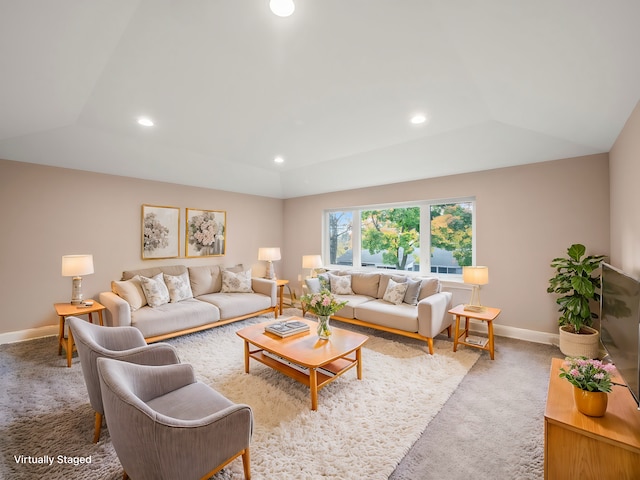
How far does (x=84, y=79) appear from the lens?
2281mm

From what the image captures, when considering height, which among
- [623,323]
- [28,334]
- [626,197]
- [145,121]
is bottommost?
[28,334]

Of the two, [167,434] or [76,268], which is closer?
[167,434]

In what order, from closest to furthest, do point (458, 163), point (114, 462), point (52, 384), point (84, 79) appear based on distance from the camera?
1. point (114, 462)
2. point (84, 79)
3. point (52, 384)
4. point (458, 163)

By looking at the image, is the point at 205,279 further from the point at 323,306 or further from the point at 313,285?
the point at 323,306

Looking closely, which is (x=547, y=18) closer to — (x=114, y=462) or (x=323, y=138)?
(x=323, y=138)

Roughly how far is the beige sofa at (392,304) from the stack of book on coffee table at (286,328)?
1117mm

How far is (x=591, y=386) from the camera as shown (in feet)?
4.80

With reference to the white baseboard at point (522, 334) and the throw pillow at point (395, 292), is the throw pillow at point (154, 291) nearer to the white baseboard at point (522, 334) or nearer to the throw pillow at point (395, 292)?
the throw pillow at point (395, 292)

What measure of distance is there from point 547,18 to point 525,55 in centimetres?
32

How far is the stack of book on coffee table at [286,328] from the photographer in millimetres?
2932

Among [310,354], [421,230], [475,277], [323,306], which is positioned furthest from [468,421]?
[421,230]

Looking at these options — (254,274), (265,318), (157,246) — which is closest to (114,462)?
(265,318)

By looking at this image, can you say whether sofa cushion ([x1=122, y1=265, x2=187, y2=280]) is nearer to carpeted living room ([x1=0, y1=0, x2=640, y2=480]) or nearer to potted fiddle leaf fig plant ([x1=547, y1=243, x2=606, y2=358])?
carpeted living room ([x1=0, y1=0, x2=640, y2=480])

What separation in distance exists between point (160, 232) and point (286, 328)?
2940mm
